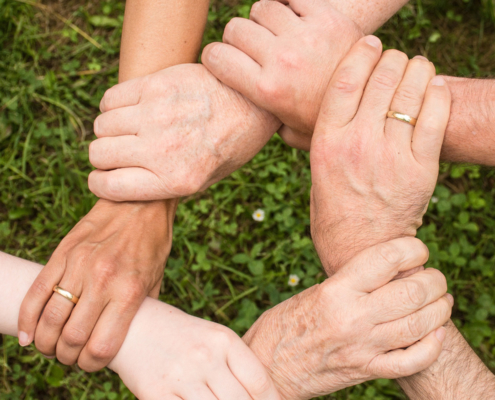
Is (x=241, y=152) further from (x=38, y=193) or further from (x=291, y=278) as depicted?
(x=38, y=193)

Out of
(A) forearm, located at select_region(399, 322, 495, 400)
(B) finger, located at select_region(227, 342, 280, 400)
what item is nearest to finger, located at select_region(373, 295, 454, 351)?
(A) forearm, located at select_region(399, 322, 495, 400)

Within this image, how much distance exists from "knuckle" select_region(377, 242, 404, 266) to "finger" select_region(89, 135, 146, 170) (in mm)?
1096

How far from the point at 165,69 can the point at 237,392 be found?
4.90 feet

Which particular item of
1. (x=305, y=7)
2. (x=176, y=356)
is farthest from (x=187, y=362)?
(x=305, y=7)

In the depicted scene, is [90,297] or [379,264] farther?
[90,297]

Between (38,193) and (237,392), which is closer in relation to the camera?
(237,392)

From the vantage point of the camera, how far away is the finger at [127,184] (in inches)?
79.7

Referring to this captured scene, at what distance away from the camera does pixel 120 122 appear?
2080mm

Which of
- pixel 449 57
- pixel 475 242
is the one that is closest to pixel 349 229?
pixel 475 242

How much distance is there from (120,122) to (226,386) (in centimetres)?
125

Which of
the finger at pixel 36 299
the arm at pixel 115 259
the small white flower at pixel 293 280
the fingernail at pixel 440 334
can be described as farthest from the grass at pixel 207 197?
the fingernail at pixel 440 334

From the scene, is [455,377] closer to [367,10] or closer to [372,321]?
[372,321]

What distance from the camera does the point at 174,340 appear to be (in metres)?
1.90

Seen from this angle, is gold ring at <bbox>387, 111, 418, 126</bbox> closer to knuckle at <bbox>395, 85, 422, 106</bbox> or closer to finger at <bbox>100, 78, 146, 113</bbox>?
knuckle at <bbox>395, 85, 422, 106</bbox>
